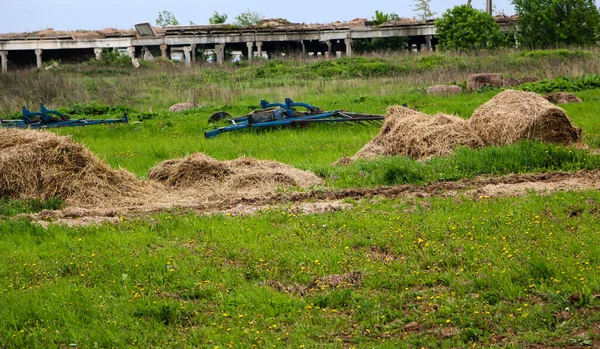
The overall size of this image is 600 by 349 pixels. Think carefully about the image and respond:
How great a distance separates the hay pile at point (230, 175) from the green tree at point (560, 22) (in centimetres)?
3739

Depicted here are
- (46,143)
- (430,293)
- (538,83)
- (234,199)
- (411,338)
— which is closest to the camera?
(411,338)

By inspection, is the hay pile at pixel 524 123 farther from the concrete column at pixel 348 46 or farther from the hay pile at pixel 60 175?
the concrete column at pixel 348 46

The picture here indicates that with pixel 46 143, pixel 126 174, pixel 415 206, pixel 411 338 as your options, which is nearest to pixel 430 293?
pixel 411 338

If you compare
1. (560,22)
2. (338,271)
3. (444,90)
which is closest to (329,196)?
(338,271)

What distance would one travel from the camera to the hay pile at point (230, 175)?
46.5ft

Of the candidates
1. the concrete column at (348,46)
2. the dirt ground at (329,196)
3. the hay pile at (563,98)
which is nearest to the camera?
the dirt ground at (329,196)

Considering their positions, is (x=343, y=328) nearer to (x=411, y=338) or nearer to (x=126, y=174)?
(x=411, y=338)

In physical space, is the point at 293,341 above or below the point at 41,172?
below

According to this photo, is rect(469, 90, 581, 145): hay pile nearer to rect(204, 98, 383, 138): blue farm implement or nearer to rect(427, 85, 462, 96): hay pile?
rect(204, 98, 383, 138): blue farm implement

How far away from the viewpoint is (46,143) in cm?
1452

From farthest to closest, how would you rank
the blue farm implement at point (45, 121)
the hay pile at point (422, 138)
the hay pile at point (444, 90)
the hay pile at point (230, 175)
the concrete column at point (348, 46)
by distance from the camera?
the concrete column at point (348, 46) < the hay pile at point (444, 90) < the blue farm implement at point (45, 121) < the hay pile at point (422, 138) < the hay pile at point (230, 175)

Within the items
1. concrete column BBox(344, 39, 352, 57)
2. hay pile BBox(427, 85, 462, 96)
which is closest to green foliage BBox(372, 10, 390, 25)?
concrete column BBox(344, 39, 352, 57)

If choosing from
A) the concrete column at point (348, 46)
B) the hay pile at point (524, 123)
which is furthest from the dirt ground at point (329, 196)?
the concrete column at point (348, 46)

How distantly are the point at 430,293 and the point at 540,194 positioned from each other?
4.44 metres
